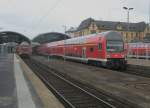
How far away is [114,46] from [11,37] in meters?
95.2

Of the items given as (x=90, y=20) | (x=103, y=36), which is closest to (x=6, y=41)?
(x=90, y=20)

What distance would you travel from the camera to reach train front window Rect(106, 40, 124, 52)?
28922 mm

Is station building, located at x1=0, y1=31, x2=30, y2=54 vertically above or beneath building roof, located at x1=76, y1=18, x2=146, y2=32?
beneath

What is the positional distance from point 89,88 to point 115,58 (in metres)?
12.1

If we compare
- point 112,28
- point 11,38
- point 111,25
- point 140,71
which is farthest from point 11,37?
point 140,71

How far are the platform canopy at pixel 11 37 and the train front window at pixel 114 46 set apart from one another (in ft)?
266

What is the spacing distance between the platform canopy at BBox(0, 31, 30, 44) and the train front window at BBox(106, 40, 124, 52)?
81103 millimetres

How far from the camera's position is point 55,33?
11600 cm

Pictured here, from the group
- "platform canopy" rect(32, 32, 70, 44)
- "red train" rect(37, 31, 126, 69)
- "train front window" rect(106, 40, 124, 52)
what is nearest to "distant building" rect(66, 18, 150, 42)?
"platform canopy" rect(32, 32, 70, 44)

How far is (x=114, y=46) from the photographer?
2919 centimetres

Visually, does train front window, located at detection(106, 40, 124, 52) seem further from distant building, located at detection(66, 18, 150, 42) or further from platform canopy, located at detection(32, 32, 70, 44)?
distant building, located at detection(66, 18, 150, 42)

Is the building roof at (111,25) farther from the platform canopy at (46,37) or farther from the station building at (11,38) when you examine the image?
the station building at (11,38)

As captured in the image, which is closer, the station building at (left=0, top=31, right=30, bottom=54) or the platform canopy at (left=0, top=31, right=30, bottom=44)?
the platform canopy at (left=0, top=31, right=30, bottom=44)

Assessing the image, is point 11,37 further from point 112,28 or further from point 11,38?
point 112,28
